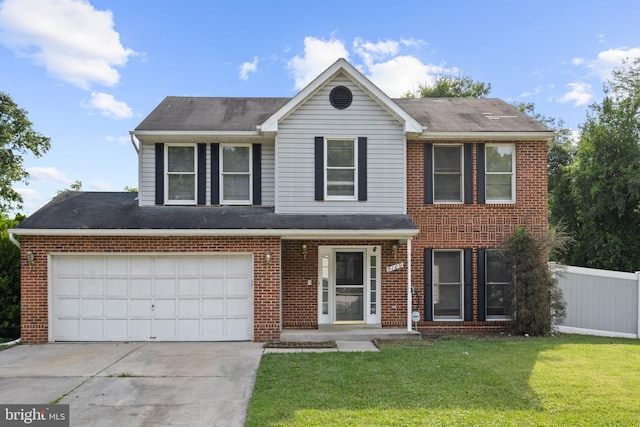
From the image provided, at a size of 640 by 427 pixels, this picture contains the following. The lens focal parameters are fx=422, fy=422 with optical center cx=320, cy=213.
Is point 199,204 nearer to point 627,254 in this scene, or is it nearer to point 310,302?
point 310,302

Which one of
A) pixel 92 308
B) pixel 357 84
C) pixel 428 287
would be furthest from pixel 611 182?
pixel 92 308

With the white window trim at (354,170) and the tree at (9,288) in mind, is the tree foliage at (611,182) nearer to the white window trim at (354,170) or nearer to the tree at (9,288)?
the white window trim at (354,170)

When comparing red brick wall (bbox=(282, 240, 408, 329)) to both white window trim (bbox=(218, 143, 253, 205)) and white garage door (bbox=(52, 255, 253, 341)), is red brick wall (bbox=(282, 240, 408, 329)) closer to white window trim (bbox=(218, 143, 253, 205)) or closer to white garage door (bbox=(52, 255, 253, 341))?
white garage door (bbox=(52, 255, 253, 341))

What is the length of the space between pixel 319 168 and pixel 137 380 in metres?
6.21

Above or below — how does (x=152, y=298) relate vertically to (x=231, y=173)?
below

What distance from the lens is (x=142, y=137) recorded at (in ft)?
36.3

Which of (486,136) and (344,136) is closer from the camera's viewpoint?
(344,136)

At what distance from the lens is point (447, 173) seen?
11.4 m

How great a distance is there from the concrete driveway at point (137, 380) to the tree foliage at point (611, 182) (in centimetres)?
1685

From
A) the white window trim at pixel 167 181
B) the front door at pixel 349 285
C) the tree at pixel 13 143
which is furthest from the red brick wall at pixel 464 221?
the tree at pixel 13 143

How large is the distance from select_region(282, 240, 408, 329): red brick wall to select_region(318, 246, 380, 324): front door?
16cm

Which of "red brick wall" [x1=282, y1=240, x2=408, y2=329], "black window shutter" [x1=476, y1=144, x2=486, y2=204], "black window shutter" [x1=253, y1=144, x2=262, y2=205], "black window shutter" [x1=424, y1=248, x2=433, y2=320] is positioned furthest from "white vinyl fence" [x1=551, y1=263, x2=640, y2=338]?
"black window shutter" [x1=253, y1=144, x2=262, y2=205]

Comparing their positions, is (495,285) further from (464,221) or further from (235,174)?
(235,174)

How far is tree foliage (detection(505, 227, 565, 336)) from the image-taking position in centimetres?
1026
